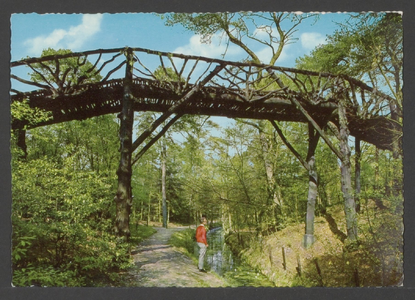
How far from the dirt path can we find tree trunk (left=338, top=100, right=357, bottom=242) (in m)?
2.22

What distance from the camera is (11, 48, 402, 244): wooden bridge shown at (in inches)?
143

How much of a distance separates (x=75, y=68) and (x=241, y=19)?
2.81 meters

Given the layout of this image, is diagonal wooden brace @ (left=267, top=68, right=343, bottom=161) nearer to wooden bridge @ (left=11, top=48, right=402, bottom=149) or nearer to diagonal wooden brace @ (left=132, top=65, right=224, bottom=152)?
wooden bridge @ (left=11, top=48, right=402, bottom=149)

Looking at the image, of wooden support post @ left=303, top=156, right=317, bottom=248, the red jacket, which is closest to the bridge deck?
wooden support post @ left=303, top=156, right=317, bottom=248

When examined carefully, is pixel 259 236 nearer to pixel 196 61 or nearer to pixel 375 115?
pixel 375 115

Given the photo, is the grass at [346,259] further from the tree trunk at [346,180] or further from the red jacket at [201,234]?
the red jacket at [201,234]

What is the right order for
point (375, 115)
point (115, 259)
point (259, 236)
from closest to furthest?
point (115, 259) < point (375, 115) < point (259, 236)

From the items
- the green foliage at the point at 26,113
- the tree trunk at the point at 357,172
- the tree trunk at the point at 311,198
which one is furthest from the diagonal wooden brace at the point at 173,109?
the tree trunk at the point at 357,172

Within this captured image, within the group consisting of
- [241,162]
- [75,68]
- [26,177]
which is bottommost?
[26,177]

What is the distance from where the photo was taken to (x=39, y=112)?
11.7 feet

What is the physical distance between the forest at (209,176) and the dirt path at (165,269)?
275 millimetres

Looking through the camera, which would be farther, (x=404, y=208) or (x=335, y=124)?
(x=335, y=124)

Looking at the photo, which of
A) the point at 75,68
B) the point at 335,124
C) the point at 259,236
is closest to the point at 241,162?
the point at 259,236

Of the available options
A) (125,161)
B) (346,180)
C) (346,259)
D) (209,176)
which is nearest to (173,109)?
(125,161)
